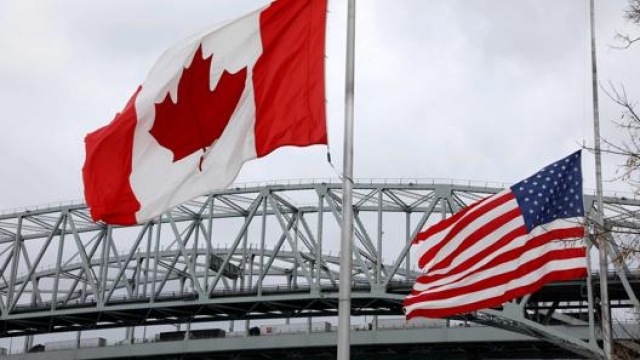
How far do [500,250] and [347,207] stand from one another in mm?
8986

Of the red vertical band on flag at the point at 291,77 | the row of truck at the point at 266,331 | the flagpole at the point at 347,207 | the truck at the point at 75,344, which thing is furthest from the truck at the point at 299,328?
the flagpole at the point at 347,207

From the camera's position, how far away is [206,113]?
62.3 feet

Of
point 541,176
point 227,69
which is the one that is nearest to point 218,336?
point 541,176

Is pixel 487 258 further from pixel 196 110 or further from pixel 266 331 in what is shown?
pixel 266 331

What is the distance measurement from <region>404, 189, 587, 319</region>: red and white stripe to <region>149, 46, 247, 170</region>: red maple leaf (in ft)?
27.9

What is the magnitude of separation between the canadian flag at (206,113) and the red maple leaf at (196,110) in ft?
0.06

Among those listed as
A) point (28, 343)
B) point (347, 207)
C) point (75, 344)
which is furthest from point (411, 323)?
point (347, 207)

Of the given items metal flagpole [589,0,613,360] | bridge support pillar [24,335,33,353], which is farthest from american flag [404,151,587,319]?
bridge support pillar [24,335,33,353]

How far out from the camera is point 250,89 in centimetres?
1853

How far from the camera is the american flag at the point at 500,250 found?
80.4ft

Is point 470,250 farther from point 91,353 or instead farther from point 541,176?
point 91,353

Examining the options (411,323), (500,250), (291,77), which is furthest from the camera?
(411,323)

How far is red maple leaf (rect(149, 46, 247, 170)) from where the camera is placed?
1880 cm

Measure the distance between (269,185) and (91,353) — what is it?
101 feet
